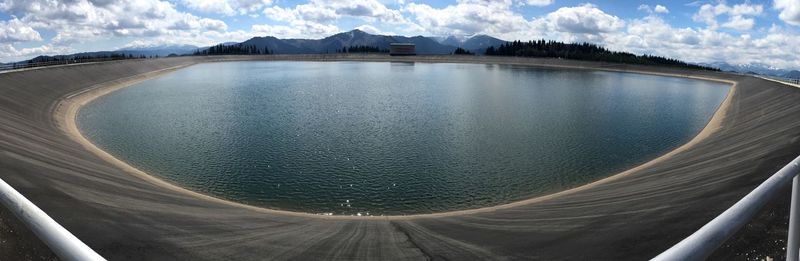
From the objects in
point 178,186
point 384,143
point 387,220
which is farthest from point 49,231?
point 384,143

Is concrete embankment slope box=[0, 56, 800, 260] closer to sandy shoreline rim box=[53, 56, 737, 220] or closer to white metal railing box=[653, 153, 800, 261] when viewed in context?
sandy shoreline rim box=[53, 56, 737, 220]

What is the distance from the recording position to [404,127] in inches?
1793

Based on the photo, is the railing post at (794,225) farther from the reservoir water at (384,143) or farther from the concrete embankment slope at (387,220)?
the reservoir water at (384,143)

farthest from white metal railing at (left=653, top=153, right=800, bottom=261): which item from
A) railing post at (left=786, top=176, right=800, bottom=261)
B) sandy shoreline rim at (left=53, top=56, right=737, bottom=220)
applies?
sandy shoreline rim at (left=53, top=56, right=737, bottom=220)

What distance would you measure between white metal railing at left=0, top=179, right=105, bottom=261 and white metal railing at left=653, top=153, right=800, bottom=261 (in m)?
3.22

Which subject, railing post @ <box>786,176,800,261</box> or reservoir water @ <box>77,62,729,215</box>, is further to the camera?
reservoir water @ <box>77,62,729,215</box>

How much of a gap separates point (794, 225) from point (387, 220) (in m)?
17.5

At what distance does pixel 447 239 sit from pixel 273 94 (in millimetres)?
66775

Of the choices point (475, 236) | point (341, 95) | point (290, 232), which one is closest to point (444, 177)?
point (475, 236)

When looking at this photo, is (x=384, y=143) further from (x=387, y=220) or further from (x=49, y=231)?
(x=49, y=231)

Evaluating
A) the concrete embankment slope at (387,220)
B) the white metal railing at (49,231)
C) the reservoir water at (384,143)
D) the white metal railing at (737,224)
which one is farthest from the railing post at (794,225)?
the reservoir water at (384,143)

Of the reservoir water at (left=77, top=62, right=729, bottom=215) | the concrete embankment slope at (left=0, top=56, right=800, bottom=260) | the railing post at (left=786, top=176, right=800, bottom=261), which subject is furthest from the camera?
the reservoir water at (left=77, top=62, right=729, bottom=215)

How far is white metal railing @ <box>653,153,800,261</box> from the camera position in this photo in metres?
2.64

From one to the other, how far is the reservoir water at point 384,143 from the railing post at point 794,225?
66.1 feet
